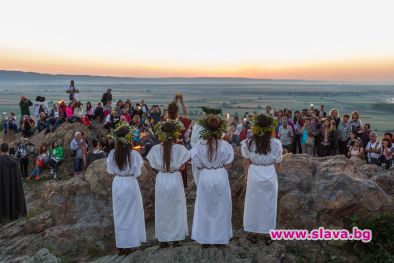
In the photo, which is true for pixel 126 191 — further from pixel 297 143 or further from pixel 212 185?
pixel 297 143

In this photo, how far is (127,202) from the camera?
7.68 meters

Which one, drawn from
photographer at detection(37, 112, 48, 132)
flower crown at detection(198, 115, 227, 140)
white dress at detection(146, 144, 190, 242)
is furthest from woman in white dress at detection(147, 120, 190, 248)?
photographer at detection(37, 112, 48, 132)

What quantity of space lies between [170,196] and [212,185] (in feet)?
2.64

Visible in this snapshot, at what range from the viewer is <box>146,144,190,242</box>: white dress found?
745 centimetres

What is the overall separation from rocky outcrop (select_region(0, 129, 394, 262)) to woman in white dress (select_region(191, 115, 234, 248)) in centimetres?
30

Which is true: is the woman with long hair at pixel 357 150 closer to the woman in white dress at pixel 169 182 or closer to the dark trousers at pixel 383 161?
the dark trousers at pixel 383 161

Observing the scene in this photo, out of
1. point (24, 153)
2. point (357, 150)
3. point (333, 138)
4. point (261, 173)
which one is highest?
point (261, 173)

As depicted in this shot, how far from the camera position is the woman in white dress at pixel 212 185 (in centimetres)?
721

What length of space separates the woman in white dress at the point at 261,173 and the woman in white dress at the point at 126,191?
196 centimetres

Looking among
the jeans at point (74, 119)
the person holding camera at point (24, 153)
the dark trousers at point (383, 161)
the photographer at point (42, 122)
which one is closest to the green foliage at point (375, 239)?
the dark trousers at point (383, 161)

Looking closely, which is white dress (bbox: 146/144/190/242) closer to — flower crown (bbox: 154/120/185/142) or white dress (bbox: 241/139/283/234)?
flower crown (bbox: 154/120/185/142)

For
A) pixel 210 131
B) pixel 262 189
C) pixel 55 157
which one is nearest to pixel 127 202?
pixel 210 131

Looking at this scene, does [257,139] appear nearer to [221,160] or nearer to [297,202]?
[221,160]

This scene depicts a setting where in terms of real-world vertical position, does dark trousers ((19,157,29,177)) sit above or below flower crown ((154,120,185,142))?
below
